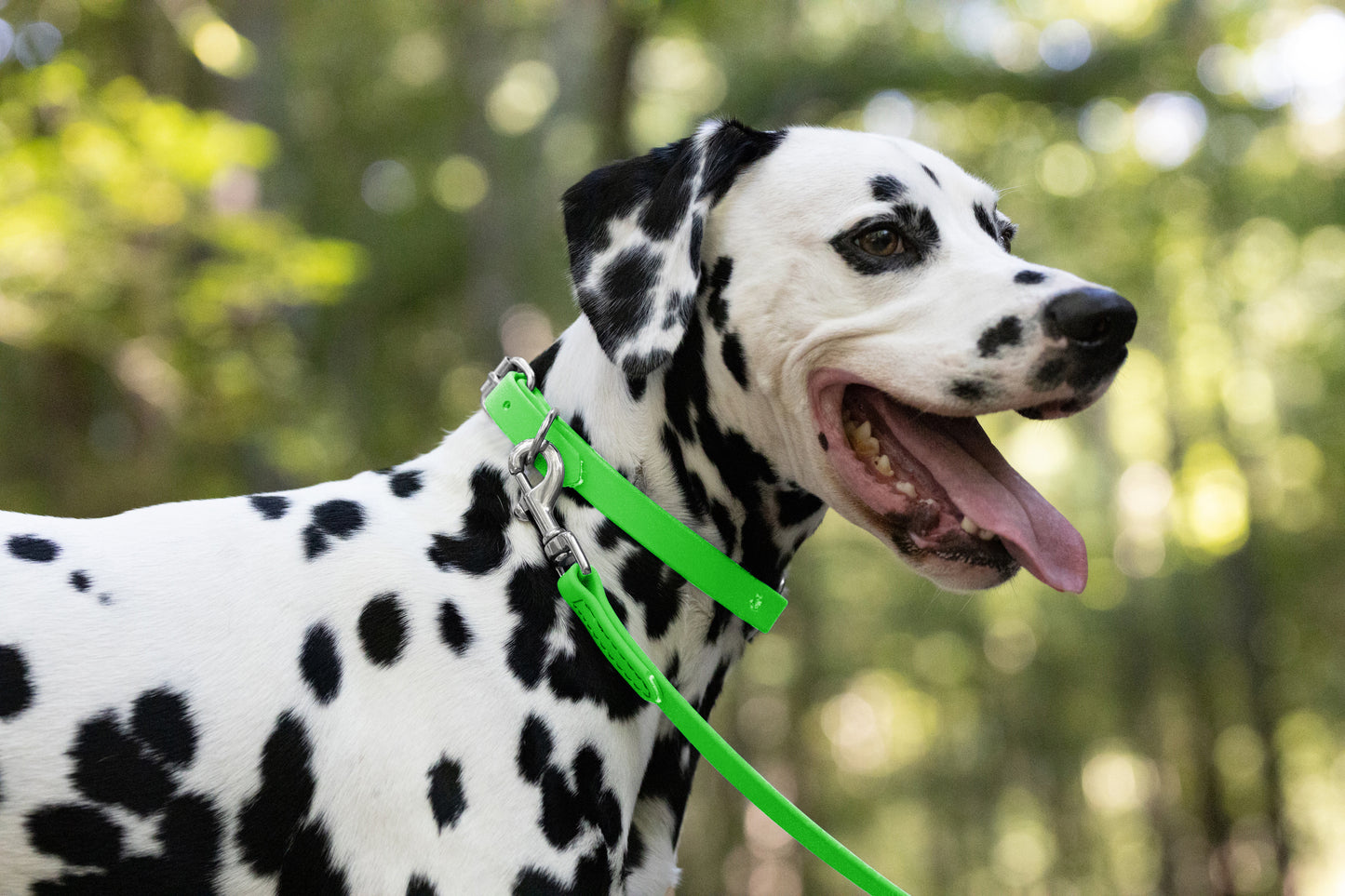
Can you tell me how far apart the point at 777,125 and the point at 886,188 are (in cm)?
958

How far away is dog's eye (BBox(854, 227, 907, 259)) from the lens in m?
2.63

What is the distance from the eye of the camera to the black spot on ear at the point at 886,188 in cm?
267

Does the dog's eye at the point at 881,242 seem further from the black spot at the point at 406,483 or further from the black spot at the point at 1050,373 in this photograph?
the black spot at the point at 406,483

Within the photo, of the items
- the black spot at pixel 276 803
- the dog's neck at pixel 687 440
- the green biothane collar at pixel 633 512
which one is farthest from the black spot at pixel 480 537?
the black spot at pixel 276 803

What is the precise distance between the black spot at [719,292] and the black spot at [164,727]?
1.47 meters

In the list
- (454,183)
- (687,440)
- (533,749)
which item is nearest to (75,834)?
(533,749)

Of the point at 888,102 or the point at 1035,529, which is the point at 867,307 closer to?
the point at 1035,529

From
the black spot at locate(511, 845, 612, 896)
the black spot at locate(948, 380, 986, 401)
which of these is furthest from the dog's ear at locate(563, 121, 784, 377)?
the black spot at locate(511, 845, 612, 896)

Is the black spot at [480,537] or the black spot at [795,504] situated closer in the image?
the black spot at [480,537]

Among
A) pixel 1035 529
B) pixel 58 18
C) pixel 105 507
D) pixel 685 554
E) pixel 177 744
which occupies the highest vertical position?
pixel 58 18

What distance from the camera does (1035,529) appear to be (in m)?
2.57

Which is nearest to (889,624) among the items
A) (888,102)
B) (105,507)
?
(888,102)

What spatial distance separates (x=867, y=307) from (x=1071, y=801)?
104ft

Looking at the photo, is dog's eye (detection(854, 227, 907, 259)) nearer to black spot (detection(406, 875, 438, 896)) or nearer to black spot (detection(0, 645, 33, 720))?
black spot (detection(406, 875, 438, 896))
